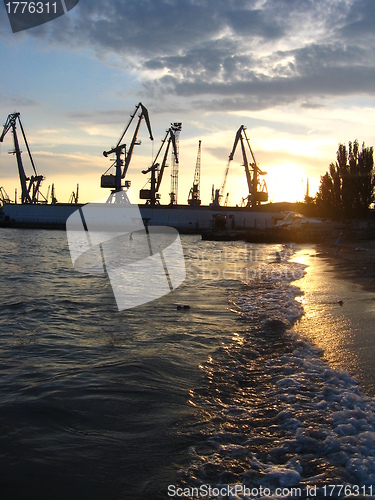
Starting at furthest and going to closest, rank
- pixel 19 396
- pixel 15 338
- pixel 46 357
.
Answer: pixel 15 338 → pixel 46 357 → pixel 19 396

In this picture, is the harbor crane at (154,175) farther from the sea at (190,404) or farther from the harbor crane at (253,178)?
the sea at (190,404)

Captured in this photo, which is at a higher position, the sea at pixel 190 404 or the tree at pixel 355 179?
the tree at pixel 355 179

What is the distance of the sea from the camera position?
3.94 metres

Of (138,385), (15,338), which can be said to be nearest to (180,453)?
(138,385)

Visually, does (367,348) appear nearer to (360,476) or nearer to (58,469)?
(360,476)

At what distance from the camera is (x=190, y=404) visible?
18.1 ft

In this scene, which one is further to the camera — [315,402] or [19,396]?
[19,396]

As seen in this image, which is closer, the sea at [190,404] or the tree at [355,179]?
the sea at [190,404]

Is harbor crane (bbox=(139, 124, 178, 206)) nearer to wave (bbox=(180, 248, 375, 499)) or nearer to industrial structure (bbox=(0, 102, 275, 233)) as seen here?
industrial structure (bbox=(0, 102, 275, 233))

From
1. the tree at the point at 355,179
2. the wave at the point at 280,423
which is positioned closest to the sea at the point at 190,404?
the wave at the point at 280,423

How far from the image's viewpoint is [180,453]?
440 cm

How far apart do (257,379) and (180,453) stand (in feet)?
7.01

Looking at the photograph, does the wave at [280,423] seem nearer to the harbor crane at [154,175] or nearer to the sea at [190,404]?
the sea at [190,404]

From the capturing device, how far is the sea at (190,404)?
12.9 ft
